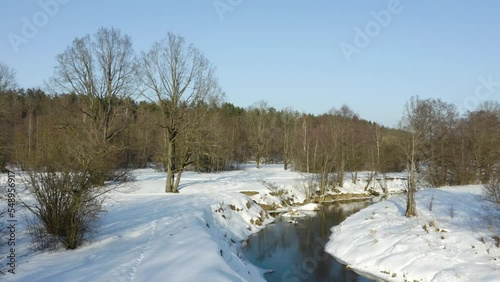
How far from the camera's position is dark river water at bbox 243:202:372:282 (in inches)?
630

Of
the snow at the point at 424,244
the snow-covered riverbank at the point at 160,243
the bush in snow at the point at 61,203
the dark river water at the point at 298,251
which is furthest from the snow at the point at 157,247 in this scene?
the snow at the point at 424,244

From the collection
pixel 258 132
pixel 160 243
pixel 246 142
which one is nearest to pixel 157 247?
pixel 160 243

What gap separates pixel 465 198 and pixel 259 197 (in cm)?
1555

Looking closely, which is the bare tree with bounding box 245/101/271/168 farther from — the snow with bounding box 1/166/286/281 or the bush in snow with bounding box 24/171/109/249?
the bush in snow with bounding box 24/171/109/249

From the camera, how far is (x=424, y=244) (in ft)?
52.3

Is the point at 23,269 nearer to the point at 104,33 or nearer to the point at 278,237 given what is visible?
the point at 278,237

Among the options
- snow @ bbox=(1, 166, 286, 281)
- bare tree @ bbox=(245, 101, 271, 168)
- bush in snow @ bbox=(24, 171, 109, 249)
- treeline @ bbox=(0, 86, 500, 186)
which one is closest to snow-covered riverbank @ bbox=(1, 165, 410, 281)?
snow @ bbox=(1, 166, 286, 281)

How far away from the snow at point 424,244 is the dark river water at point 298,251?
2.57ft

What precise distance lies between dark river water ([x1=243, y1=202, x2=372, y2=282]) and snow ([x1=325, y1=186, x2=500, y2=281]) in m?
0.78

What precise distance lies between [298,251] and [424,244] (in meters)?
6.57

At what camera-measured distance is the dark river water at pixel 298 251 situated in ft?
52.5

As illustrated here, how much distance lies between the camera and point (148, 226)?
17047mm

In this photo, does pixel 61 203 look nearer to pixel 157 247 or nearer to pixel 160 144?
pixel 157 247

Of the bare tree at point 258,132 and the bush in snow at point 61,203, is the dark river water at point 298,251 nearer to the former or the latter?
the bush in snow at point 61,203
